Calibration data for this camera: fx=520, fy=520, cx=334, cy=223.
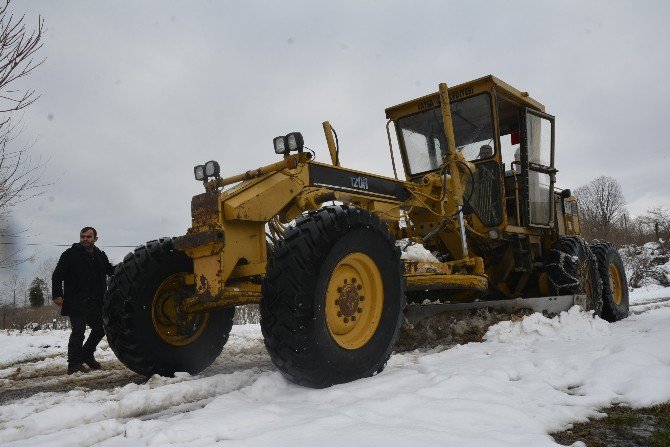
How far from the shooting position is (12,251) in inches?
437

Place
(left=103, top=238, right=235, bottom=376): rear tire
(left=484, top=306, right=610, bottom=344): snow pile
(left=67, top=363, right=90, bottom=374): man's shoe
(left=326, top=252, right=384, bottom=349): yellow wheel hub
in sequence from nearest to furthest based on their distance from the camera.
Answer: (left=326, top=252, right=384, bottom=349): yellow wheel hub, (left=103, top=238, right=235, bottom=376): rear tire, (left=484, top=306, right=610, bottom=344): snow pile, (left=67, top=363, right=90, bottom=374): man's shoe

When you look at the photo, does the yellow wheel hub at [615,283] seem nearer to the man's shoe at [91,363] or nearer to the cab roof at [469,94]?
the cab roof at [469,94]

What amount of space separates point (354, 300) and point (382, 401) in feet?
3.21

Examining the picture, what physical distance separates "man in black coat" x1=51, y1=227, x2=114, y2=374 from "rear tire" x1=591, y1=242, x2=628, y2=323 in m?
6.67

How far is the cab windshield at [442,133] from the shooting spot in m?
6.57

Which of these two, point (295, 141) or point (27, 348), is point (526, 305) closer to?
point (295, 141)

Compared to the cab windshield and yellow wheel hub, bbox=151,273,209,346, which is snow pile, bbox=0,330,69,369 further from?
the cab windshield

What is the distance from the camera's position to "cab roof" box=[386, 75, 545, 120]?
6.36 metres

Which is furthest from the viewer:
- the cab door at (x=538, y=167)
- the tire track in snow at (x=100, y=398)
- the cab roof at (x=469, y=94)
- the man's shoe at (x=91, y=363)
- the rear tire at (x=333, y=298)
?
the cab door at (x=538, y=167)

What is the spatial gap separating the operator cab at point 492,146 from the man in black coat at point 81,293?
13.7 ft

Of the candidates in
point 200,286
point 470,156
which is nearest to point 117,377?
point 200,286

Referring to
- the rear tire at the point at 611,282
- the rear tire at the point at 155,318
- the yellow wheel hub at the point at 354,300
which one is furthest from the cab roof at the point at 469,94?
the rear tire at the point at 155,318

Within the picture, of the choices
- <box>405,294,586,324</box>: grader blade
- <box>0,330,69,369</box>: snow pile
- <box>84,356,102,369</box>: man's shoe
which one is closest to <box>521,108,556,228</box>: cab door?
<box>405,294,586,324</box>: grader blade

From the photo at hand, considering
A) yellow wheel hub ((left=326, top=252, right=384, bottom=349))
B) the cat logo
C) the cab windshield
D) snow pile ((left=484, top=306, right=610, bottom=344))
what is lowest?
snow pile ((left=484, top=306, right=610, bottom=344))
